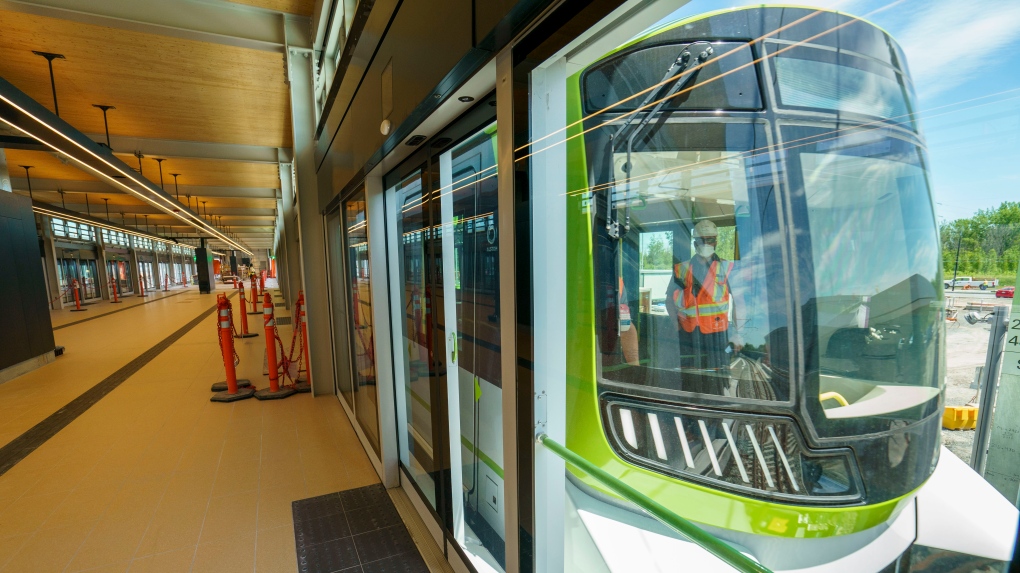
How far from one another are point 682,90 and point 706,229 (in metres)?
0.46

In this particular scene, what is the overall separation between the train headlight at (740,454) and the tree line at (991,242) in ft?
3.05

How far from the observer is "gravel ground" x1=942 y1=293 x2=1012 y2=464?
0.55 metres

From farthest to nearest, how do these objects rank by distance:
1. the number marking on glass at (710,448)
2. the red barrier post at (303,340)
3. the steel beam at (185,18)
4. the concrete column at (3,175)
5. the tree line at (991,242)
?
the concrete column at (3,175) < the red barrier post at (303,340) < the steel beam at (185,18) < the number marking on glass at (710,448) < the tree line at (991,242)

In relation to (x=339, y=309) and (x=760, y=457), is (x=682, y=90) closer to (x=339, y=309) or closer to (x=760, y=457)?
(x=760, y=457)

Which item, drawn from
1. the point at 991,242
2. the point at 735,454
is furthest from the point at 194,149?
the point at 991,242

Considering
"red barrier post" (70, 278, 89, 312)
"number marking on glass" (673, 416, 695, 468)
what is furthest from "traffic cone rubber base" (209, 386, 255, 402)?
"red barrier post" (70, 278, 89, 312)

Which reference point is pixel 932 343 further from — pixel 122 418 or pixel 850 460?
pixel 122 418

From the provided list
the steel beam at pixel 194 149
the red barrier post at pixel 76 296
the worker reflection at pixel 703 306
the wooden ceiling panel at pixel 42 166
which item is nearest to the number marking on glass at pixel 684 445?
the worker reflection at pixel 703 306

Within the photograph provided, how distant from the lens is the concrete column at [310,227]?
15.6 ft

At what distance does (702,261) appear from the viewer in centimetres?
146

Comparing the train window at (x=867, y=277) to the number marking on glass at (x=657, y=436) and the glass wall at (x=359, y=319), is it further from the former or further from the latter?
the glass wall at (x=359, y=319)

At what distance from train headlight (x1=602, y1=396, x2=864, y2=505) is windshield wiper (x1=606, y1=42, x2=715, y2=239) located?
0.78 m

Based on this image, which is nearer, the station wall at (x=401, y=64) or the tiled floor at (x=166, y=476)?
the station wall at (x=401, y=64)

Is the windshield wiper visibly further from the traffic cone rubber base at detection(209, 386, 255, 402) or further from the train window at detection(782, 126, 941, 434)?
the traffic cone rubber base at detection(209, 386, 255, 402)
